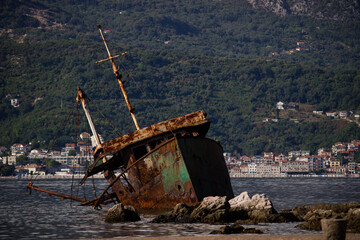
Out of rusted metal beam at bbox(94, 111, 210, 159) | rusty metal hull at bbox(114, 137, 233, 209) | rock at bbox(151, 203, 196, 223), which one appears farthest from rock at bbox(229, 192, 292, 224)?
rusted metal beam at bbox(94, 111, 210, 159)

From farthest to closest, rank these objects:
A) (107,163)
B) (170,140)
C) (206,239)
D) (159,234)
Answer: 1. (107,163)
2. (170,140)
3. (159,234)
4. (206,239)

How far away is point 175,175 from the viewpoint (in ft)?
122

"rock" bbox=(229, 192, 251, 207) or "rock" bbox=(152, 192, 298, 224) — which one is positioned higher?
"rock" bbox=(229, 192, 251, 207)

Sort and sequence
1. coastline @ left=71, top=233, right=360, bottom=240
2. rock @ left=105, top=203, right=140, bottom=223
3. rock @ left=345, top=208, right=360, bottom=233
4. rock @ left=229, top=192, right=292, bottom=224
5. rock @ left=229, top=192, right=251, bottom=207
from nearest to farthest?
coastline @ left=71, top=233, right=360, bottom=240
rock @ left=345, top=208, right=360, bottom=233
rock @ left=229, top=192, right=292, bottom=224
rock @ left=105, top=203, right=140, bottom=223
rock @ left=229, top=192, right=251, bottom=207

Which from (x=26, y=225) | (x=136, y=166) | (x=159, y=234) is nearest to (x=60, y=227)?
(x=26, y=225)

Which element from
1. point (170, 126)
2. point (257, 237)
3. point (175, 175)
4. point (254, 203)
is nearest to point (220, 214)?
point (254, 203)

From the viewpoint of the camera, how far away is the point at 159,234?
30.5 m

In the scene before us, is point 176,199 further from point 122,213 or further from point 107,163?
point 107,163

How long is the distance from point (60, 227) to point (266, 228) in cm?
1056

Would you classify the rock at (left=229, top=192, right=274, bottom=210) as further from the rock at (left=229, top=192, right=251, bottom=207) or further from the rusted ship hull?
the rusted ship hull

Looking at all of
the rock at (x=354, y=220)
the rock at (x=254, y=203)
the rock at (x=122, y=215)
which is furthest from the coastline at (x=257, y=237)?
the rock at (x=254, y=203)

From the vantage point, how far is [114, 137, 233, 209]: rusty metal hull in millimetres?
36969

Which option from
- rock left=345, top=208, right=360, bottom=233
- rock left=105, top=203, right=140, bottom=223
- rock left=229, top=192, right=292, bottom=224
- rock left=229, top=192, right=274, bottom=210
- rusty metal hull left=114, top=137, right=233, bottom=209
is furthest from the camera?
rusty metal hull left=114, top=137, right=233, bottom=209

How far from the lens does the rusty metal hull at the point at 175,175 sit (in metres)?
37.0
